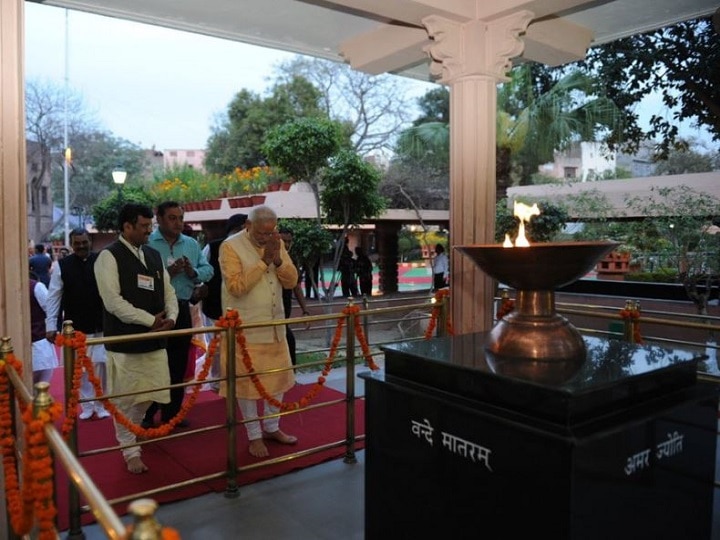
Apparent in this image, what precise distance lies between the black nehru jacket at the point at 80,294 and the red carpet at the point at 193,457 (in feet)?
2.71

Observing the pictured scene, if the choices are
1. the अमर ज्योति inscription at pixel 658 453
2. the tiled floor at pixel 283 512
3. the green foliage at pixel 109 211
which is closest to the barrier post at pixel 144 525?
the अमर ज्योति inscription at pixel 658 453

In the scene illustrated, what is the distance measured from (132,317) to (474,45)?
3084 millimetres

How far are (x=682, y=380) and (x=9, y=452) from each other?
107 inches

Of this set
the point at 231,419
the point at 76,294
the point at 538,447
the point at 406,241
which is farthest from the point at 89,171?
the point at 538,447

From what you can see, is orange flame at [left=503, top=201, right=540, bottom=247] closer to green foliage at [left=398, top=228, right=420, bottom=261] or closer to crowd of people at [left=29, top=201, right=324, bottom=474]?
crowd of people at [left=29, top=201, right=324, bottom=474]

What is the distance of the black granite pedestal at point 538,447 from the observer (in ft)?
6.03

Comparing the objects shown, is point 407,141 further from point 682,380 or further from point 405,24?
point 682,380

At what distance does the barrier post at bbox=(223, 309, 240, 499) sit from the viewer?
10.9 ft

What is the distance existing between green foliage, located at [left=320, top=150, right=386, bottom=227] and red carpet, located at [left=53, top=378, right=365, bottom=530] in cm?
610

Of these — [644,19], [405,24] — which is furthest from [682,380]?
[644,19]

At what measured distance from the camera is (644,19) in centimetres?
538

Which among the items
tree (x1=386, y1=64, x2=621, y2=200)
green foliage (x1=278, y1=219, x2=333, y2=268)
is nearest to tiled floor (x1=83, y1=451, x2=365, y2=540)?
green foliage (x1=278, y1=219, x2=333, y2=268)

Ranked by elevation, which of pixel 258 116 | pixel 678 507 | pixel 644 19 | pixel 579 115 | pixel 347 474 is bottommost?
pixel 347 474

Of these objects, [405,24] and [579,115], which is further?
[579,115]
